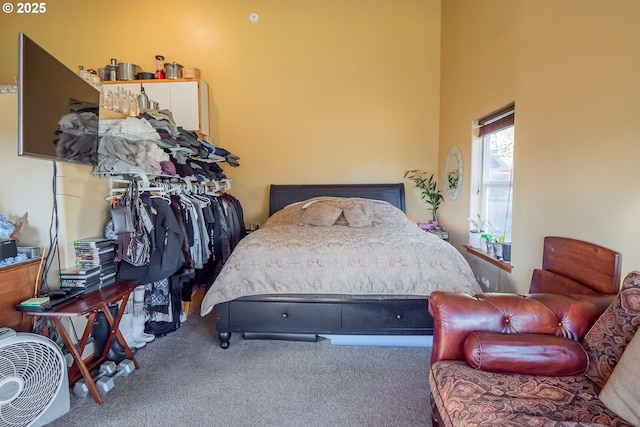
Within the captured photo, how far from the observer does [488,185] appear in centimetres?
297

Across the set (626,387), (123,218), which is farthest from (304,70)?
(626,387)

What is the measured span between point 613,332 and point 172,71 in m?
4.56

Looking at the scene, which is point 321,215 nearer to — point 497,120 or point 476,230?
point 476,230

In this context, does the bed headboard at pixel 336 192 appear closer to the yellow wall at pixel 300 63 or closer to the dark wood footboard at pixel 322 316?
the yellow wall at pixel 300 63

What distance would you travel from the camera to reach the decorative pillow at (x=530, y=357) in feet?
4.04

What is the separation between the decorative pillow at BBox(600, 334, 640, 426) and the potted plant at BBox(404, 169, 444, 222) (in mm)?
3102

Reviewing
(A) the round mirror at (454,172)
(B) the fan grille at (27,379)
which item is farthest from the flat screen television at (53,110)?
(A) the round mirror at (454,172)

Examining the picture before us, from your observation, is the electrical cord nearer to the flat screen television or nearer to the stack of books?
the stack of books

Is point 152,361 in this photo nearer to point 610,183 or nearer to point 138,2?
point 610,183

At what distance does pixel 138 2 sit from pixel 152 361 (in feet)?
14.0

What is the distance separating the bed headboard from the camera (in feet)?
13.5

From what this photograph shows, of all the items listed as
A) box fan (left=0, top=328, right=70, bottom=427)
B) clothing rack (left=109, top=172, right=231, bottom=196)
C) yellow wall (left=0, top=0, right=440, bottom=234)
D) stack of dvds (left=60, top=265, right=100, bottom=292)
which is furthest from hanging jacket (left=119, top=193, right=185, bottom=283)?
yellow wall (left=0, top=0, right=440, bottom=234)

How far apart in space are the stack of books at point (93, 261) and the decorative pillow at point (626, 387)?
2.52m

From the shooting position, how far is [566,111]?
1806 mm
